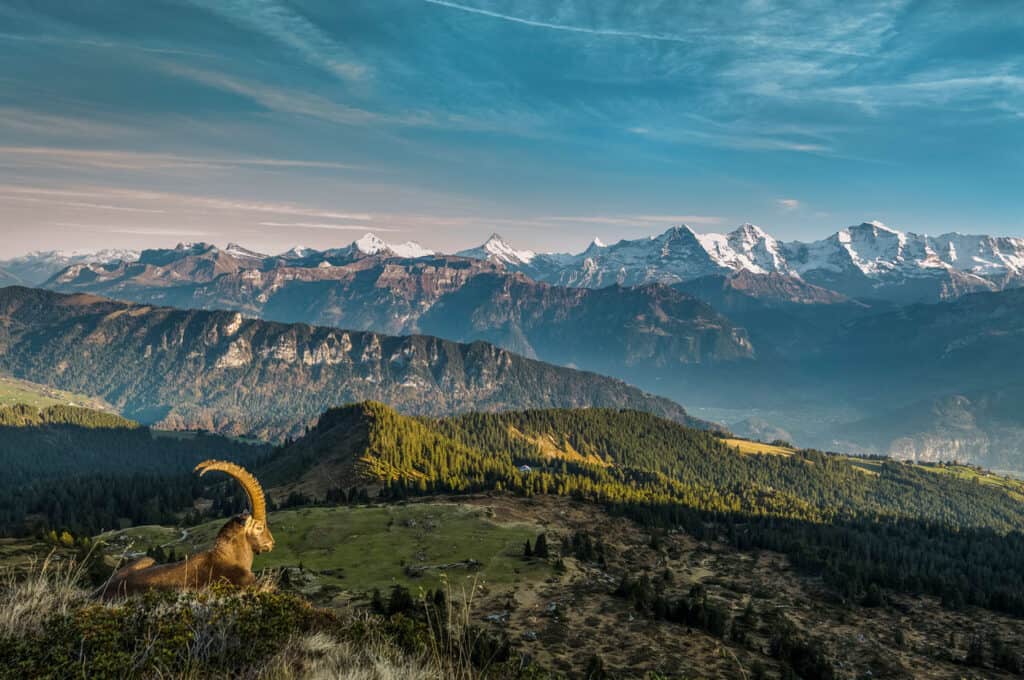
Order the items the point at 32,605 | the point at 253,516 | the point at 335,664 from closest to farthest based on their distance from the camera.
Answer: the point at 32,605
the point at 335,664
the point at 253,516

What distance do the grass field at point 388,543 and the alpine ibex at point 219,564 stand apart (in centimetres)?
3176

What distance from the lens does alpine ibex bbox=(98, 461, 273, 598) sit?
18500 millimetres

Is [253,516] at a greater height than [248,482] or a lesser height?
lesser

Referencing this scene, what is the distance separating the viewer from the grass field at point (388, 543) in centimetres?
6191

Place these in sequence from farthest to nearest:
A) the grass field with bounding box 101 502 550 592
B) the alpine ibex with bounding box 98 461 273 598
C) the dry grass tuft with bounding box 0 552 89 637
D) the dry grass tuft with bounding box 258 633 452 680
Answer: the grass field with bounding box 101 502 550 592 → the alpine ibex with bounding box 98 461 273 598 → the dry grass tuft with bounding box 258 633 452 680 → the dry grass tuft with bounding box 0 552 89 637

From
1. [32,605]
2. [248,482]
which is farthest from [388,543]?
[32,605]

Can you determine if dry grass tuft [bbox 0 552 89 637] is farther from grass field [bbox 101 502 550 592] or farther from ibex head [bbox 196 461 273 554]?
grass field [bbox 101 502 550 592]

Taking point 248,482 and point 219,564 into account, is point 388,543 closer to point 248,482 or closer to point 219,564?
point 219,564

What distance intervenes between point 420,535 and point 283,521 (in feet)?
80.6

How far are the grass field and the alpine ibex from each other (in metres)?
31.8

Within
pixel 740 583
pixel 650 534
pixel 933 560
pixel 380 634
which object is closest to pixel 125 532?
pixel 650 534


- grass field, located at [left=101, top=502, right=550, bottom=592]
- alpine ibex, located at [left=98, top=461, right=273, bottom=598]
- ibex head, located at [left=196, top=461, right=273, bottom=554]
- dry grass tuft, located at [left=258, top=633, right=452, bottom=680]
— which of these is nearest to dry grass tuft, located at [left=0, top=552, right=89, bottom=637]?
dry grass tuft, located at [left=258, top=633, right=452, bottom=680]

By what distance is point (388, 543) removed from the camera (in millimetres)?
79500

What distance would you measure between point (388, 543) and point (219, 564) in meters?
63.5
